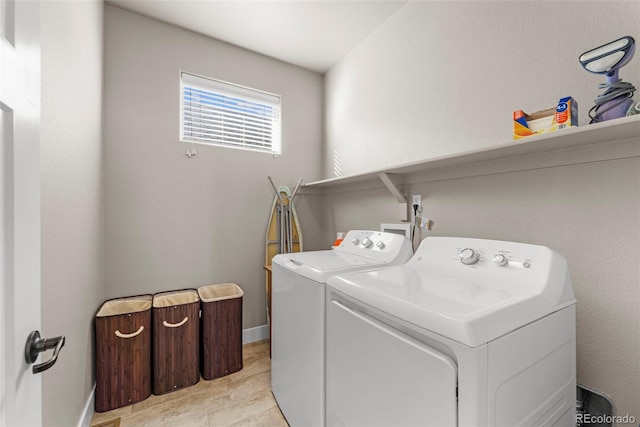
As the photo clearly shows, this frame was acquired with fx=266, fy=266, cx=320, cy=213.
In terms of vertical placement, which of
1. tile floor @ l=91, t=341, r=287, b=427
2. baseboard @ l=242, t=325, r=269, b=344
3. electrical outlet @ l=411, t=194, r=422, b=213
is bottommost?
tile floor @ l=91, t=341, r=287, b=427

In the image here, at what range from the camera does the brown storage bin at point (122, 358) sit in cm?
164

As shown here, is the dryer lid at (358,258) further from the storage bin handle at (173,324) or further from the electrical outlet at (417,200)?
the storage bin handle at (173,324)

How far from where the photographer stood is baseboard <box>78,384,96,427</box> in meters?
1.44

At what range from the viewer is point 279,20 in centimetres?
210

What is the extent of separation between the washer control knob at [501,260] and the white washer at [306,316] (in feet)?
1.66

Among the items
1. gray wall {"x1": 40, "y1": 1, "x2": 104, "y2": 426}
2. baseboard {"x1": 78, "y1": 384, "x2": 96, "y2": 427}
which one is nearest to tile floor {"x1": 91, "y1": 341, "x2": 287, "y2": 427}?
baseboard {"x1": 78, "y1": 384, "x2": 96, "y2": 427}

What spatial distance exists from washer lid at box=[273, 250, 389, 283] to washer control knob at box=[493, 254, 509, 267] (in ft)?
1.73

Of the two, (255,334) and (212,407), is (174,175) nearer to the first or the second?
(255,334)

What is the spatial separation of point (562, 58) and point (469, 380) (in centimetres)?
139

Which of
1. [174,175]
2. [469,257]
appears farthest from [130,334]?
[469,257]

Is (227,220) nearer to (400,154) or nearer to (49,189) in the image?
(49,189)

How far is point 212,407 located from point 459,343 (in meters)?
1.69

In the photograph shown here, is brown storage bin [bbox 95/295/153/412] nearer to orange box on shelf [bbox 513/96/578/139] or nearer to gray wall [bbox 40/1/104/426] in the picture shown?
gray wall [bbox 40/1/104/426]

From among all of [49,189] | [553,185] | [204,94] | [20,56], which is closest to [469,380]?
[553,185]
